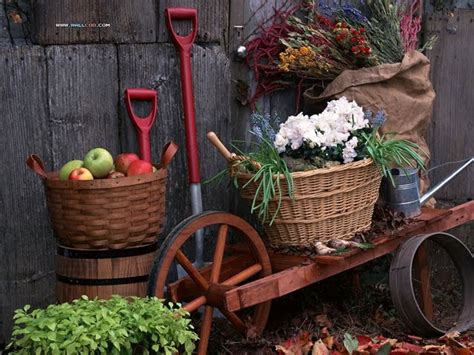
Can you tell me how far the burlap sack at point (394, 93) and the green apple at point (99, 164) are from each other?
4.45 ft

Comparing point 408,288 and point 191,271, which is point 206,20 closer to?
point 191,271

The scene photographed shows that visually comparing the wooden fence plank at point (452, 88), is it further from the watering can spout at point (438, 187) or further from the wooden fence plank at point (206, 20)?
the wooden fence plank at point (206, 20)

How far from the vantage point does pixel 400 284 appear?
13.9ft

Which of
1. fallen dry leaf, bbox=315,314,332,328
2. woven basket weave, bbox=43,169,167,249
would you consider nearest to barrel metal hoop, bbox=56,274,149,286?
woven basket weave, bbox=43,169,167,249

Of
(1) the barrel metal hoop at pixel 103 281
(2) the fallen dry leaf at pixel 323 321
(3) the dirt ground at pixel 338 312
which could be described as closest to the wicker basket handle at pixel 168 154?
(1) the barrel metal hoop at pixel 103 281

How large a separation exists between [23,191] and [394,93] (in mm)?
1901

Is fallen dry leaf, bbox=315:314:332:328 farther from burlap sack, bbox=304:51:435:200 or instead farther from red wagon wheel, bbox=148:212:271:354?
burlap sack, bbox=304:51:435:200

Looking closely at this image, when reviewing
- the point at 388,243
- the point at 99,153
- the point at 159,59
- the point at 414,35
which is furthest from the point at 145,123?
the point at 414,35

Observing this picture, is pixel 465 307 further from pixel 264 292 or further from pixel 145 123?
pixel 145 123

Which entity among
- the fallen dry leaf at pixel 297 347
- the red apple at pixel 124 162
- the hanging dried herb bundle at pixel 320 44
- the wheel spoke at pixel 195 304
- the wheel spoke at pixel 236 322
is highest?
the hanging dried herb bundle at pixel 320 44

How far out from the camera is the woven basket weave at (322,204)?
13.1 feet

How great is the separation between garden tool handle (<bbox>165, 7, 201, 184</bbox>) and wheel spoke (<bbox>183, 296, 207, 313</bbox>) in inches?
30.2

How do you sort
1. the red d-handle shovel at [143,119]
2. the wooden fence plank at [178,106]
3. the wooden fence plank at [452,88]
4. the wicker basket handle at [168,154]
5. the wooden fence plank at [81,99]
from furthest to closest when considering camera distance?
1. the wooden fence plank at [452,88]
2. the wooden fence plank at [178,106]
3. the red d-handle shovel at [143,119]
4. the wooden fence plank at [81,99]
5. the wicker basket handle at [168,154]

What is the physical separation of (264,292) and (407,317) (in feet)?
2.72
